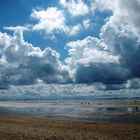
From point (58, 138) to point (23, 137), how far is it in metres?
3.40

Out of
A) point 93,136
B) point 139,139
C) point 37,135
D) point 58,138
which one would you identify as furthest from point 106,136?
point 37,135

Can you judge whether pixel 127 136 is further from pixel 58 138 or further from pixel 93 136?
pixel 58 138

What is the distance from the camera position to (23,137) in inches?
1056

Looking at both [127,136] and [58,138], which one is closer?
[58,138]

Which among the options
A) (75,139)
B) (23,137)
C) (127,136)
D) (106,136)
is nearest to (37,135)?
A: (23,137)

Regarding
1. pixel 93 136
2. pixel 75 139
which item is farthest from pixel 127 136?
pixel 75 139

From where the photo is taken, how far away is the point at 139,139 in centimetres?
2675

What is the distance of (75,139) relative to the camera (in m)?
26.0

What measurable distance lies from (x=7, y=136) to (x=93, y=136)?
8.49 meters

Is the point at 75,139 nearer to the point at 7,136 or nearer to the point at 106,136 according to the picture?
the point at 106,136

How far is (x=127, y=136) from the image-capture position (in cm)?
2836

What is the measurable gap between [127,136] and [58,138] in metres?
7.20

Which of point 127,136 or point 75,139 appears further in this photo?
point 127,136

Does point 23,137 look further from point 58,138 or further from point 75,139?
point 75,139
